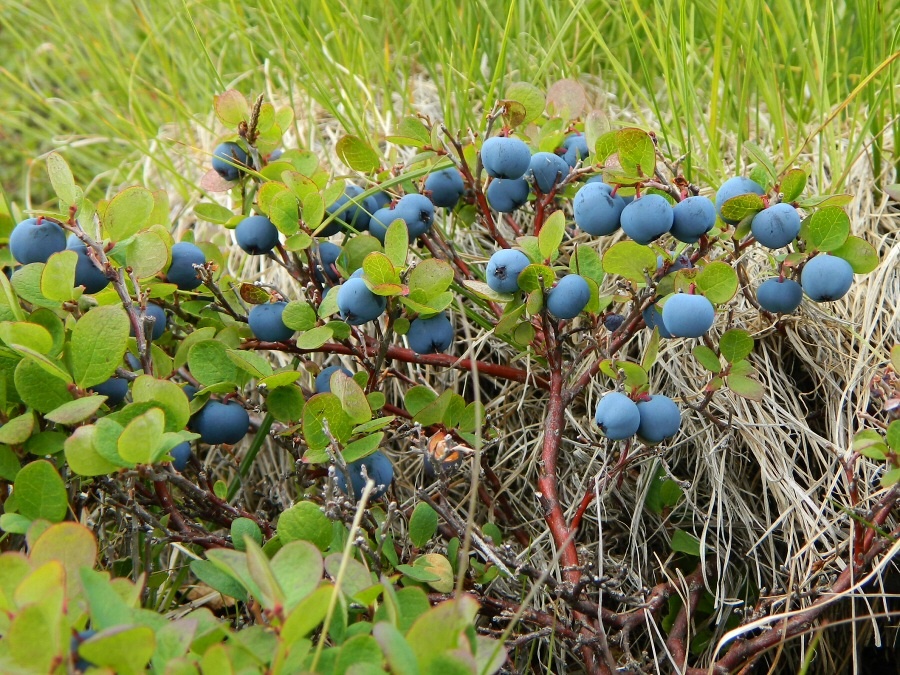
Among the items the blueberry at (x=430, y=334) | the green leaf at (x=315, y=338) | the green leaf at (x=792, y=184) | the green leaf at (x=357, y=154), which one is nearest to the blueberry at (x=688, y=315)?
the green leaf at (x=792, y=184)

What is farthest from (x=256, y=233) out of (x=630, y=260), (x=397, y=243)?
(x=630, y=260)

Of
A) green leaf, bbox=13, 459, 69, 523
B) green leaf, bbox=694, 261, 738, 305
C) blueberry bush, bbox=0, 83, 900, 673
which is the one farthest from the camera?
green leaf, bbox=694, 261, 738, 305

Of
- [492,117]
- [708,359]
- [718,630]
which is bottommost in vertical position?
[718,630]

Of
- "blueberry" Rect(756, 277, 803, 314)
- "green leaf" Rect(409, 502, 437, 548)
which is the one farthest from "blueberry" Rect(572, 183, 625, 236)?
"green leaf" Rect(409, 502, 437, 548)

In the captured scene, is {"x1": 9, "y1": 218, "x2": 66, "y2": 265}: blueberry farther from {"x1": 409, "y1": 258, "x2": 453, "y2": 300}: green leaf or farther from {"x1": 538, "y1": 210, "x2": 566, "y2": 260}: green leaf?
{"x1": 538, "y1": 210, "x2": 566, "y2": 260}: green leaf

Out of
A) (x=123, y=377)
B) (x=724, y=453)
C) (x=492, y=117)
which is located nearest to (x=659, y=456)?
(x=724, y=453)

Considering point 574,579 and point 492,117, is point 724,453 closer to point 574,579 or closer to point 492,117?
point 574,579

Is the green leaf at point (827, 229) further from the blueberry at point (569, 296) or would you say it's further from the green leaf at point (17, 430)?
the green leaf at point (17, 430)
